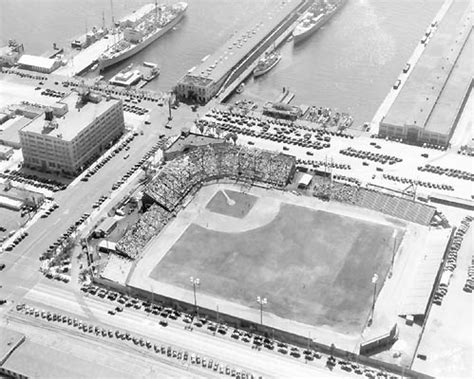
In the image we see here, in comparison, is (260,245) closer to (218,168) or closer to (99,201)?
(218,168)

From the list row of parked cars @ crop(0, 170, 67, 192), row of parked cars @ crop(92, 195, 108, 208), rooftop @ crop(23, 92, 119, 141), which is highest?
rooftop @ crop(23, 92, 119, 141)

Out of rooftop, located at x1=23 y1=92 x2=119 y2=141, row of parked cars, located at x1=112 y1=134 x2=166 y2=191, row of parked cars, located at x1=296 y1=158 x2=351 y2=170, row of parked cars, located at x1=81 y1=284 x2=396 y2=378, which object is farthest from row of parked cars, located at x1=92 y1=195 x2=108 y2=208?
row of parked cars, located at x1=296 y1=158 x2=351 y2=170

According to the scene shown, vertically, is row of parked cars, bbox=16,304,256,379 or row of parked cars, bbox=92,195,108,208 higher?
row of parked cars, bbox=16,304,256,379

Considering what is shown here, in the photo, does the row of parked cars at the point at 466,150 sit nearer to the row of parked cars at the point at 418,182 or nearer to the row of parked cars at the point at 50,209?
the row of parked cars at the point at 418,182

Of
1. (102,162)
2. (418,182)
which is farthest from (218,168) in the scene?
(418,182)

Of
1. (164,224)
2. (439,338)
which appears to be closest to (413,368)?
(439,338)

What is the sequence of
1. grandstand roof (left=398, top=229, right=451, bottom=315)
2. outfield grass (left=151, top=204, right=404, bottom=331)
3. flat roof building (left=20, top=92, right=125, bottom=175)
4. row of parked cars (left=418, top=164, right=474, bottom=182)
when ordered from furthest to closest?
1. flat roof building (left=20, top=92, right=125, bottom=175)
2. row of parked cars (left=418, top=164, right=474, bottom=182)
3. outfield grass (left=151, top=204, right=404, bottom=331)
4. grandstand roof (left=398, top=229, right=451, bottom=315)

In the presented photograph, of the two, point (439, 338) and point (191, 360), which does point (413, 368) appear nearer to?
point (439, 338)

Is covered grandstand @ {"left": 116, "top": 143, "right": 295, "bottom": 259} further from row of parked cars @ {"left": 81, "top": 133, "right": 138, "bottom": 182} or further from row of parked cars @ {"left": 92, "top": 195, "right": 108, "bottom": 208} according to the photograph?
row of parked cars @ {"left": 81, "top": 133, "right": 138, "bottom": 182}
